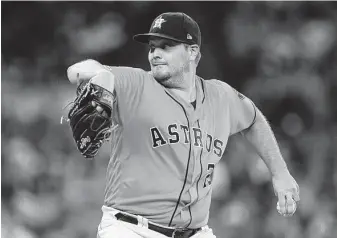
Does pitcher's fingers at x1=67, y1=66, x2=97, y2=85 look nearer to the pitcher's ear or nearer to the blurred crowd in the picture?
the pitcher's ear

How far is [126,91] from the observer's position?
319 cm

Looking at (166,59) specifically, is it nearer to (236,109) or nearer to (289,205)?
(236,109)

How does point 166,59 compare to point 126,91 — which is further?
point 166,59

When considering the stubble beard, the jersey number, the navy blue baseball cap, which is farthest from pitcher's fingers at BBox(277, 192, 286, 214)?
the navy blue baseball cap

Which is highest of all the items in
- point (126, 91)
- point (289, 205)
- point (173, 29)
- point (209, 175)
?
point (173, 29)

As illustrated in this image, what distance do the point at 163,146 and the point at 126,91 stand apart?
36 centimetres

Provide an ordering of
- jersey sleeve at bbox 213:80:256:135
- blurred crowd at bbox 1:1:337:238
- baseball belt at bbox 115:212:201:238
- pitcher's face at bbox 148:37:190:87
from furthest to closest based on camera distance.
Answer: blurred crowd at bbox 1:1:337:238, jersey sleeve at bbox 213:80:256:135, pitcher's face at bbox 148:37:190:87, baseball belt at bbox 115:212:201:238

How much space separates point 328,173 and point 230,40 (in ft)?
6.69

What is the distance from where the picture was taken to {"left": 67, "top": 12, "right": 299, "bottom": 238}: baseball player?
3242 millimetres

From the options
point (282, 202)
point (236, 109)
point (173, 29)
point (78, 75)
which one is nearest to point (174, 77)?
point (173, 29)

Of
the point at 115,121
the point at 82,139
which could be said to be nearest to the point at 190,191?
the point at 115,121

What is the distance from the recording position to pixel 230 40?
7.87 meters

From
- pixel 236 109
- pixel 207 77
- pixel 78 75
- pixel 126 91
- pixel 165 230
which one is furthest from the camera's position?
pixel 207 77

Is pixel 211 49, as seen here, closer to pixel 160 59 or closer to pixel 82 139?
pixel 160 59
